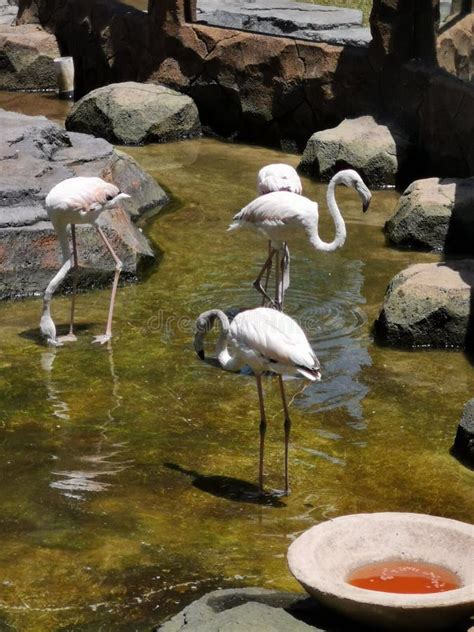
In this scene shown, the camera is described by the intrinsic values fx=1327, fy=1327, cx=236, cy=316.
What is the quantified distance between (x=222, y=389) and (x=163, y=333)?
0.84 m

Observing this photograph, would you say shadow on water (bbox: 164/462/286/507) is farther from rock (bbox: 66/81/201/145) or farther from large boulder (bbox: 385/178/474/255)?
rock (bbox: 66/81/201/145)

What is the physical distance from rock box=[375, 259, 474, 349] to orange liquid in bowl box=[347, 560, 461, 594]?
270 cm

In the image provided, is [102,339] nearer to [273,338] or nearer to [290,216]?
[290,216]

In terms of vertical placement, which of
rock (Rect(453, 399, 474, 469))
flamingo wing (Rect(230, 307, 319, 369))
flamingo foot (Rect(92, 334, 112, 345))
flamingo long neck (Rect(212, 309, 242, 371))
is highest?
flamingo wing (Rect(230, 307, 319, 369))

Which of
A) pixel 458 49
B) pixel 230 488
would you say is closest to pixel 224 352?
pixel 230 488

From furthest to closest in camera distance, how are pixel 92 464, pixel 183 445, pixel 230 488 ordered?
1. pixel 183 445
2. pixel 92 464
3. pixel 230 488

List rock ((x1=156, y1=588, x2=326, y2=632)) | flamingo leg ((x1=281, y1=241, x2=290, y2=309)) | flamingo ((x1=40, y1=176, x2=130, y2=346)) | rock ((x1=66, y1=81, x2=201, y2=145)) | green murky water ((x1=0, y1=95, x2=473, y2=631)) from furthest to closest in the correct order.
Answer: rock ((x1=66, y1=81, x2=201, y2=145)) < flamingo leg ((x1=281, y1=241, x2=290, y2=309)) < flamingo ((x1=40, y1=176, x2=130, y2=346)) < green murky water ((x1=0, y1=95, x2=473, y2=631)) < rock ((x1=156, y1=588, x2=326, y2=632))

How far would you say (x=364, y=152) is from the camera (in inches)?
382

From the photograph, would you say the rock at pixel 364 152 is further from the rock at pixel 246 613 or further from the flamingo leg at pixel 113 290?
the rock at pixel 246 613

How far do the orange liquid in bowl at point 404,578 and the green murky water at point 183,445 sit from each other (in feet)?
1.39

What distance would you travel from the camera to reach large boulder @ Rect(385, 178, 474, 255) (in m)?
8.23

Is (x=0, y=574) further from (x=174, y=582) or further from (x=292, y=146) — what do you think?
(x=292, y=146)

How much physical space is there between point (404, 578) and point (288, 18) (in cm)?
981

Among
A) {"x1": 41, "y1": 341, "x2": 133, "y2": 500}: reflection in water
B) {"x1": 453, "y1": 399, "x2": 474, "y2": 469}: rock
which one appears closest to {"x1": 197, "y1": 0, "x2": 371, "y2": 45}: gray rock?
{"x1": 41, "y1": 341, "x2": 133, "y2": 500}: reflection in water
